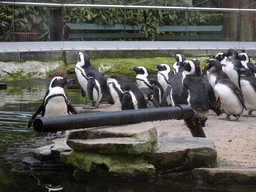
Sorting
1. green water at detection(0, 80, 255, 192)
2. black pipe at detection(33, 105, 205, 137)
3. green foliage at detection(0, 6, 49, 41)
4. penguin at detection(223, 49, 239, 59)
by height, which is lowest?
green water at detection(0, 80, 255, 192)

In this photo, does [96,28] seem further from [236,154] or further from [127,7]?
[236,154]

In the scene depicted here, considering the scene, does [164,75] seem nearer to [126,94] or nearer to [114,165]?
[126,94]

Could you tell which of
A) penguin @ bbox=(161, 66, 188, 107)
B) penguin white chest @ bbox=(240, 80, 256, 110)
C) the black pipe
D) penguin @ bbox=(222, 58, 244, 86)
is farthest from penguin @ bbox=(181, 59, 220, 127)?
penguin @ bbox=(222, 58, 244, 86)

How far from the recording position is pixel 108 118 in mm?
3816

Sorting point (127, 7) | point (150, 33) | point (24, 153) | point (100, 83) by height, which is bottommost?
point (24, 153)

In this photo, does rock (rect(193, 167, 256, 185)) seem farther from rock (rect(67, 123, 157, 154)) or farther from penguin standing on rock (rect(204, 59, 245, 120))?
penguin standing on rock (rect(204, 59, 245, 120))

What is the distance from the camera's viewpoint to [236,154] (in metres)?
4.21

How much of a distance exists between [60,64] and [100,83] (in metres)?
6.77

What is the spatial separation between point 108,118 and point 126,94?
2014 mm

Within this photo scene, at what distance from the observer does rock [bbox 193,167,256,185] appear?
11.5ft

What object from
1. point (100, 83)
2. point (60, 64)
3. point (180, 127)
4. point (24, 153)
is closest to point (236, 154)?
point (180, 127)

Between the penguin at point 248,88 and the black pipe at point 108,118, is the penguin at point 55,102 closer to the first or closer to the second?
the black pipe at point 108,118

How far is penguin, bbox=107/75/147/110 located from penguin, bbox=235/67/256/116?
6.85 ft

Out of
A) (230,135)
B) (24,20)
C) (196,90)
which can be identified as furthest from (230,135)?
(24,20)
